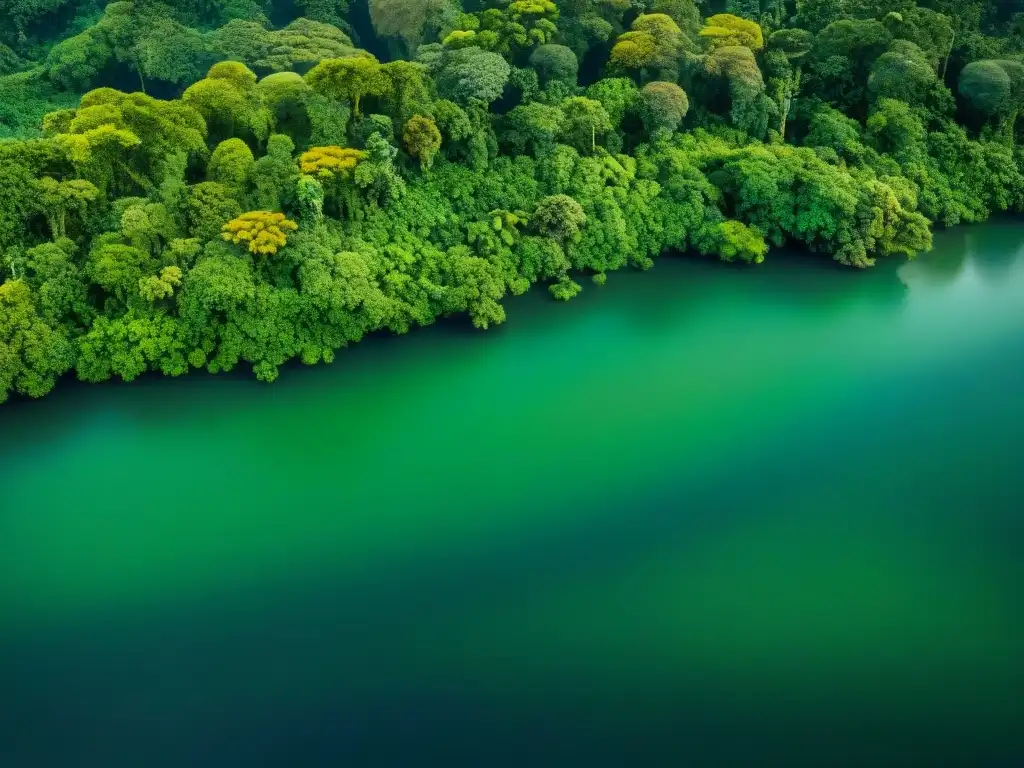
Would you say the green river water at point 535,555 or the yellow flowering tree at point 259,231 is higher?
the yellow flowering tree at point 259,231

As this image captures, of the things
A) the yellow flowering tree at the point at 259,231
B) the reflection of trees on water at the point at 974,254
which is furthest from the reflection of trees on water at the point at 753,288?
the yellow flowering tree at the point at 259,231

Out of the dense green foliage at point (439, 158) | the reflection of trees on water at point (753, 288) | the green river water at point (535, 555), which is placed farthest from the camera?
the reflection of trees on water at point (753, 288)

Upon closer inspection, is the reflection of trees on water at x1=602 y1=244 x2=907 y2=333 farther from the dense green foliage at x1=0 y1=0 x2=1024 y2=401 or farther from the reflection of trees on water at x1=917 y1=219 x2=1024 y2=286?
the reflection of trees on water at x1=917 y1=219 x2=1024 y2=286

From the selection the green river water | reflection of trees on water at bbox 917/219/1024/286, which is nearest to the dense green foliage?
reflection of trees on water at bbox 917/219/1024/286

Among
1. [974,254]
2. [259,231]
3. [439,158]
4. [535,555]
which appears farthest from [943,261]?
[259,231]

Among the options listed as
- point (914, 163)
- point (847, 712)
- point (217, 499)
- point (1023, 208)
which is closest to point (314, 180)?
point (217, 499)

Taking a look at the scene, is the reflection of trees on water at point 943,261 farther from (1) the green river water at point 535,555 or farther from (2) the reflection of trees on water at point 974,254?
(1) the green river water at point 535,555

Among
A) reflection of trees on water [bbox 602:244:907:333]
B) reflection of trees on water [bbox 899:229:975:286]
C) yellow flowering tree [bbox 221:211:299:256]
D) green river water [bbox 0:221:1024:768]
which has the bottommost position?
green river water [bbox 0:221:1024:768]
